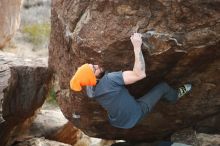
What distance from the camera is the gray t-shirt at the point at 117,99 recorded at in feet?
25.3

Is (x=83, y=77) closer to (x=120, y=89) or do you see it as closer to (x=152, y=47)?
(x=120, y=89)

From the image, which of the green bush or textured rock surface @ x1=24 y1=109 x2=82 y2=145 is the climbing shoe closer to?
textured rock surface @ x1=24 y1=109 x2=82 y2=145

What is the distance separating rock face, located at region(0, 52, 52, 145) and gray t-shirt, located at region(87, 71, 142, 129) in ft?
10.2

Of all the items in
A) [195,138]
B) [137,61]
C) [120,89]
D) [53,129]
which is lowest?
[53,129]

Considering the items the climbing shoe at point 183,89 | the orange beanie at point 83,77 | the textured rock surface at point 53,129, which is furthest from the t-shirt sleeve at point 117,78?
the textured rock surface at point 53,129

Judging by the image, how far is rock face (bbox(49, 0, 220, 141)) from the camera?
24.8 feet

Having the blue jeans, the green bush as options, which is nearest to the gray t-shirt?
the blue jeans

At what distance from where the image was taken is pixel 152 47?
25.5 ft

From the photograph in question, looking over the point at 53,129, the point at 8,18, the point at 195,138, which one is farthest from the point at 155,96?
the point at 8,18

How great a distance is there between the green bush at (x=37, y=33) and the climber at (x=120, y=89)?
18.0m

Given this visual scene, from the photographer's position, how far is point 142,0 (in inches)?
296

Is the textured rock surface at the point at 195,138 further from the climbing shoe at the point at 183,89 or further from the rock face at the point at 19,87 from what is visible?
the rock face at the point at 19,87

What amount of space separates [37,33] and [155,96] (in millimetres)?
18430

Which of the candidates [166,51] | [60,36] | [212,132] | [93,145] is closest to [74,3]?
[60,36]
